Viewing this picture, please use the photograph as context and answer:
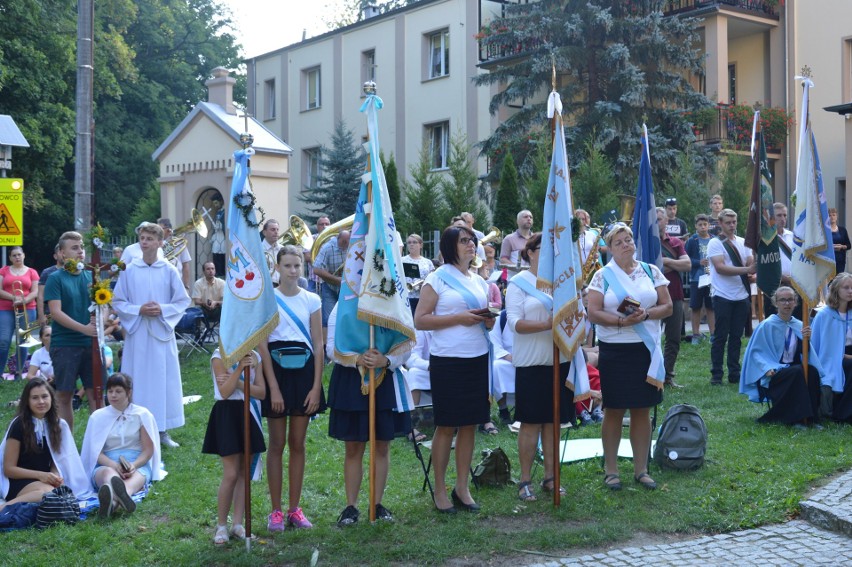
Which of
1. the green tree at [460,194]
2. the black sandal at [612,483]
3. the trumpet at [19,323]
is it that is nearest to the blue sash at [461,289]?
the black sandal at [612,483]

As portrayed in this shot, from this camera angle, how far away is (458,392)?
23.4 feet

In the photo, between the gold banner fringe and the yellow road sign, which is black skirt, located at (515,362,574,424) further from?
the yellow road sign

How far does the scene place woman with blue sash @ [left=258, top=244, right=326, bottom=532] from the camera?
6812mm

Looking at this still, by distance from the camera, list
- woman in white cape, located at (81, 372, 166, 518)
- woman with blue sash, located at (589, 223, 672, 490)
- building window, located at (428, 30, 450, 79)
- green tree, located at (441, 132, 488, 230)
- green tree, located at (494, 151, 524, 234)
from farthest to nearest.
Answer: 1. building window, located at (428, 30, 450, 79)
2. green tree, located at (441, 132, 488, 230)
3. green tree, located at (494, 151, 524, 234)
4. woman in white cape, located at (81, 372, 166, 518)
5. woman with blue sash, located at (589, 223, 672, 490)

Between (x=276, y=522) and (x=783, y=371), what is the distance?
5.39 m

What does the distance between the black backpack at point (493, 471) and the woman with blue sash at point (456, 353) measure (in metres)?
0.64

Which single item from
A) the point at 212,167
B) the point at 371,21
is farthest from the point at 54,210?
the point at 212,167

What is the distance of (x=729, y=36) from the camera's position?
28.1m

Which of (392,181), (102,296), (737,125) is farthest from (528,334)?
(737,125)

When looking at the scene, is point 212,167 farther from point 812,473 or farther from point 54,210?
point 54,210

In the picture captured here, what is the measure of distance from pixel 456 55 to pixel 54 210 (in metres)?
16.0

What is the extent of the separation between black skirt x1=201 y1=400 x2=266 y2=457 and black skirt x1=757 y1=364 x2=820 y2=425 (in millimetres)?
5508

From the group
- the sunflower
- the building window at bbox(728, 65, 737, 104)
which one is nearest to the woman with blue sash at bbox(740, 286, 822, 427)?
the sunflower

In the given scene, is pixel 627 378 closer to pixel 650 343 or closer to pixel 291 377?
pixel 650 343
